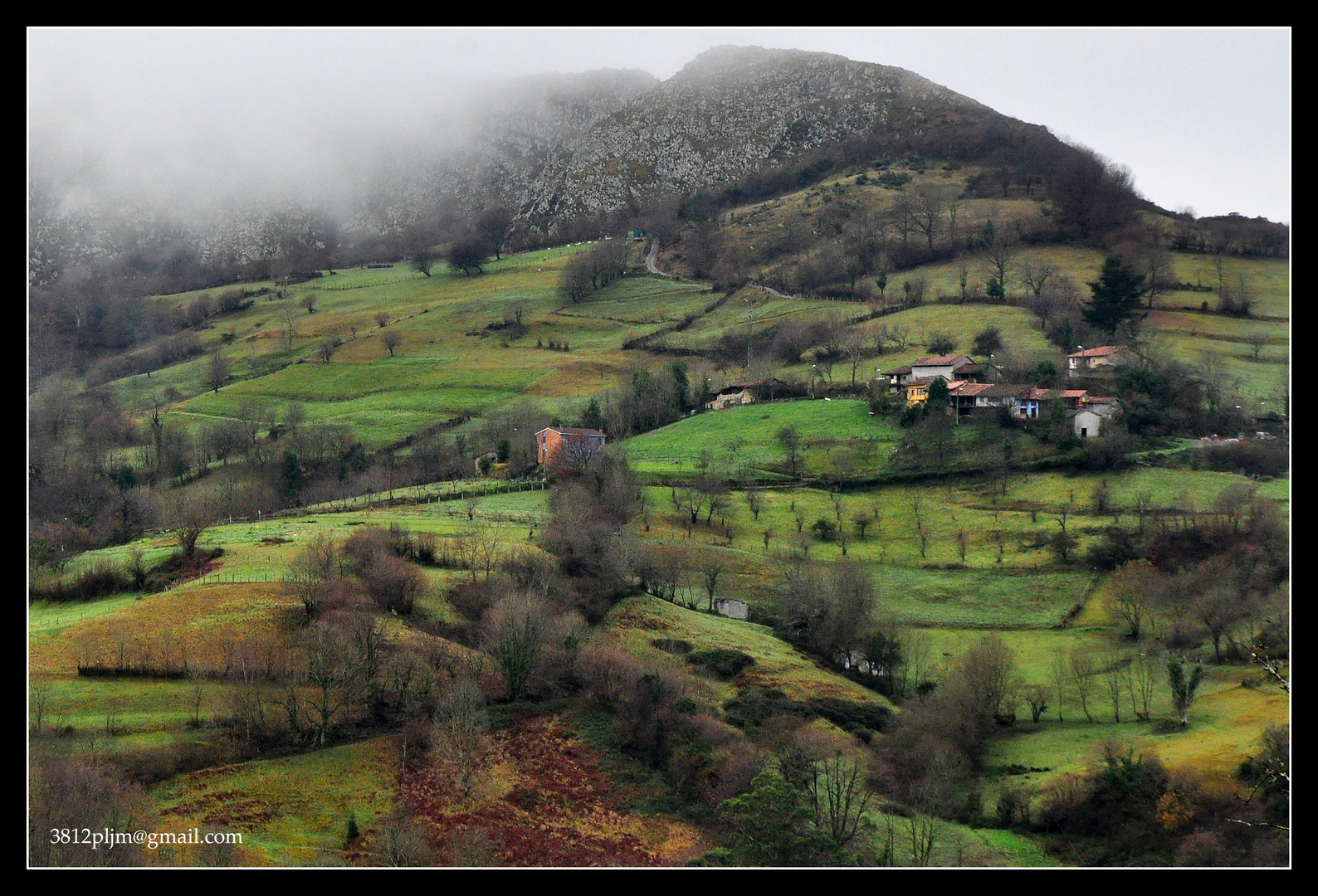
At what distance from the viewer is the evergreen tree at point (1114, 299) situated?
127m

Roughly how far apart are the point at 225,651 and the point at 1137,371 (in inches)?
3371

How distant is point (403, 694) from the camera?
51094mm

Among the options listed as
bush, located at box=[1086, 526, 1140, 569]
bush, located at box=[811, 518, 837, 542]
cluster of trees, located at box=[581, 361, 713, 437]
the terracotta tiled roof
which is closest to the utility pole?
cluster of trees, located at box=[581, 361, 713, 437]

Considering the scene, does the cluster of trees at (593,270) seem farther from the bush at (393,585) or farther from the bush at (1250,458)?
the bush at (393,585)

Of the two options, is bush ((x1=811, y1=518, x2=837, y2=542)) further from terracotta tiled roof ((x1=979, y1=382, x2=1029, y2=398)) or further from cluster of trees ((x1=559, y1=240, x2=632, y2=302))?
cluster of trees ((x1=559, y1=240, x2=632, y2=302))

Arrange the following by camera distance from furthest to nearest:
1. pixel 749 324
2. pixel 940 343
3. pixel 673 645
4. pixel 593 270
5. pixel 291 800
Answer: pixel 593 270, pixel 749 324, pixel 940 343, pixel 673 645, pixel 291 800

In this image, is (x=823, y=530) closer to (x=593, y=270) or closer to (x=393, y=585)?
(x=393, y=585)

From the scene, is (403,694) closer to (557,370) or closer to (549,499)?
(549,499)

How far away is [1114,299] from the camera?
127 m

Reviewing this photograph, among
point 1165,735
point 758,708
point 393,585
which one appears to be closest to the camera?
point 1165,735

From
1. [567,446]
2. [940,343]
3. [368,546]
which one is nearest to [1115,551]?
[567,446]

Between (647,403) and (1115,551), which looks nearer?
(1115,551)

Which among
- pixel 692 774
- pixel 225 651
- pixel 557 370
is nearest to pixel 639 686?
pixel 692 774

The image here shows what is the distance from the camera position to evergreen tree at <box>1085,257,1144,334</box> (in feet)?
417
